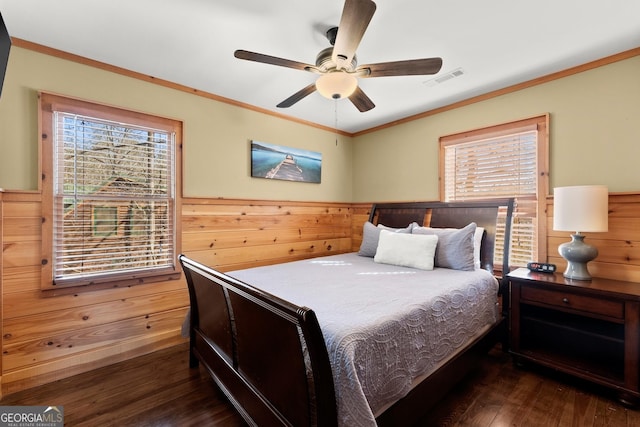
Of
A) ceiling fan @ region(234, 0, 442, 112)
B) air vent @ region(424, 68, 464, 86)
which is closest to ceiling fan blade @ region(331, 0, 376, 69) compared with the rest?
ceiling fan @ region(234, 0, 442, 112)

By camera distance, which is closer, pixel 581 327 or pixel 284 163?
pixel 581 327

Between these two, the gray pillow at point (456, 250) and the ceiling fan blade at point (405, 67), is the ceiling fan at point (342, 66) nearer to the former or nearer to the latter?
the ceiling fan blade at point (405, 67)

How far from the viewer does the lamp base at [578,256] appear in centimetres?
216

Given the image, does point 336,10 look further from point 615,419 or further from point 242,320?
point 615,419

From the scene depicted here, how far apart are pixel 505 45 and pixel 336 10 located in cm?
134

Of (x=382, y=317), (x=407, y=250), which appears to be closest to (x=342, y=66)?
(x=382, y=317)

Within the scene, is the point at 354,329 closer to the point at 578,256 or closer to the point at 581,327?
the point at 578,256

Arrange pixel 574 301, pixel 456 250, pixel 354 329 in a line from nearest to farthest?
1. pixel 354 329
2. pixel 574 301
3. pixel 456 250

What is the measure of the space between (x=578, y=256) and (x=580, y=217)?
0.31m

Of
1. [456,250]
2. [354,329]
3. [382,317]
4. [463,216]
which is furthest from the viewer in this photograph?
[463,216]

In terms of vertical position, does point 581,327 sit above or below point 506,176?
below

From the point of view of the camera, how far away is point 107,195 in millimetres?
2445

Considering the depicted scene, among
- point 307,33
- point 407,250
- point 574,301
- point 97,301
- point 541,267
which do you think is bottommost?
point 97,301

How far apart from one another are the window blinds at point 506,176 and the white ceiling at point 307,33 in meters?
0.62
